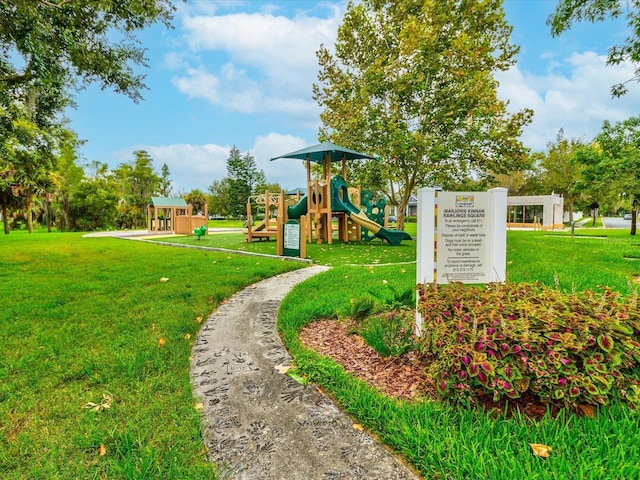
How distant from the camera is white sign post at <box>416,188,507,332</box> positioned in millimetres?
3211

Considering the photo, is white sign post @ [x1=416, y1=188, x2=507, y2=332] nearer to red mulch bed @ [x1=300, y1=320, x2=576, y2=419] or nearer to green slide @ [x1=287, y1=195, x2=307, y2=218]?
red mulch bed @ [x1=300, y1=320, x2=576, y2=419]

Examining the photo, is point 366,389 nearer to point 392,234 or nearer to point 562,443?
point 562,443

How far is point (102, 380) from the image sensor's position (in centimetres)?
278

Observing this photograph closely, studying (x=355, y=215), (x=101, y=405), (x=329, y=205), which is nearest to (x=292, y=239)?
(x=329, y=205)

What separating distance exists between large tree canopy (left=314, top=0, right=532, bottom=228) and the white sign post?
39.3 ft

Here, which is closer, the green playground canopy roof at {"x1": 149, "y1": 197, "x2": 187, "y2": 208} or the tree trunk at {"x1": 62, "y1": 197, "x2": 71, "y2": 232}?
the green playground canopy roof at {"x1": 149, "y1": 197, "x2": 187, "y2": 208}

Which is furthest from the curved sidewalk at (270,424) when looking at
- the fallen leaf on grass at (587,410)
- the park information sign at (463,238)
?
the park information sign at (463,238)

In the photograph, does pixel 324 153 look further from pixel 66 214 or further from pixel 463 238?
pixel 66 214

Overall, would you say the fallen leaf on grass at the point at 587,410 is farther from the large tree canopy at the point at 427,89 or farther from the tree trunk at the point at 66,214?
the tree trunk at the point at 66,214

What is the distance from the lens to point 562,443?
1.89 meters

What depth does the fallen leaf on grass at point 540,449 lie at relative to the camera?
181cm

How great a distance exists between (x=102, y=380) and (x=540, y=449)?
9.85 feet

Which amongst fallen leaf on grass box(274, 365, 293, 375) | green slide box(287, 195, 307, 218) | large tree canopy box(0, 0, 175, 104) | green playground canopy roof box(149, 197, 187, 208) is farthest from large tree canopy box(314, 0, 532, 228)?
green playground canopy roof box(149, 197, 187, 208)

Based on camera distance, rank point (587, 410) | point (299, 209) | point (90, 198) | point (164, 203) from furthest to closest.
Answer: point (90, 198) < point (164, 203) < point (299, 209) < point (587, 410)
